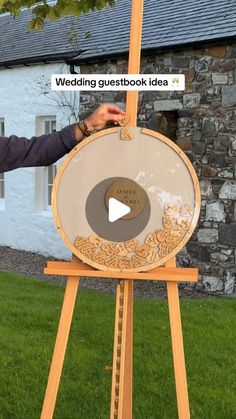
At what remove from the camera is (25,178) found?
11.8 meters

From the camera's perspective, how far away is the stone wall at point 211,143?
26.5 ft

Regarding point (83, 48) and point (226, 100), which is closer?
point (226, 100)

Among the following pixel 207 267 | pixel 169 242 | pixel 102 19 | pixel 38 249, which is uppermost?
pixel 102 19

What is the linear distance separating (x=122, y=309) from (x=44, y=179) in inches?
342

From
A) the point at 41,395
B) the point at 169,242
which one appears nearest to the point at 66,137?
the point at 169,242

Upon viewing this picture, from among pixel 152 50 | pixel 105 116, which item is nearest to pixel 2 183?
pixel 152 50

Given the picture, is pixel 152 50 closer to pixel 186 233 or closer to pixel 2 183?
pixel 2 183

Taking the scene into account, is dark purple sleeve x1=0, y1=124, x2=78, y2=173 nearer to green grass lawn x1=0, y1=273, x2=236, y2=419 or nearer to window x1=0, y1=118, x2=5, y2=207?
green grass lawn x1=0, y1=273, x2=236, y2=419

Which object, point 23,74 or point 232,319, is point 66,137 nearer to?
point 232,319

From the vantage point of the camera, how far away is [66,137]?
3.26m

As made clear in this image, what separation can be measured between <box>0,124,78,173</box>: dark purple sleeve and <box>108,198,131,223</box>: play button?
0.36 m

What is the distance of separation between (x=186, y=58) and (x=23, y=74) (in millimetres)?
4069
